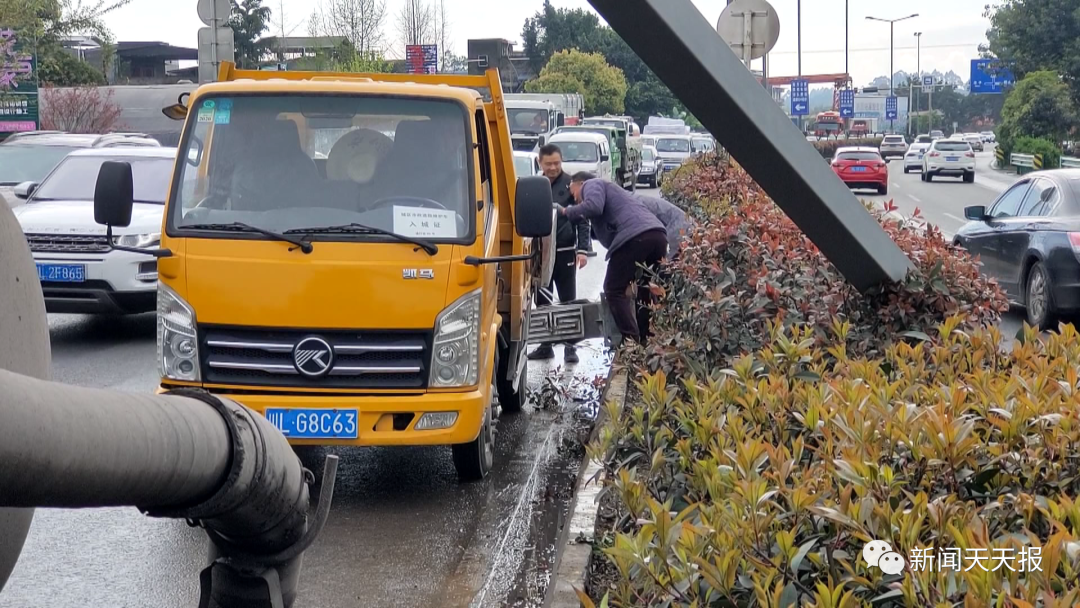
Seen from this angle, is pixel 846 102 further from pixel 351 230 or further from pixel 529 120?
pixel 351 230

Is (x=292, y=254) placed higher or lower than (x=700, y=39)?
lower

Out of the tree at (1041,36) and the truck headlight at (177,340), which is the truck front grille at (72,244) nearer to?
the truck headlight at (177,340)

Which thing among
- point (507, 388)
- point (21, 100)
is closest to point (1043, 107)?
point (21, 100)

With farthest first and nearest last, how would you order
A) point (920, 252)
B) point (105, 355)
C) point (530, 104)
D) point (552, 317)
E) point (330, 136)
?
point (530, 104)
point (105, 355)
point (552, 317)
point (330, 136)
point (920, 252)

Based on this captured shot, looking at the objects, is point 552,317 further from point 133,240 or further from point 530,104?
point 530,104

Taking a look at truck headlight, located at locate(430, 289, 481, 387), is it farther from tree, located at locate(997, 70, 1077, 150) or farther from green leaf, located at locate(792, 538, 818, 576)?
tree, located at locate(997, 70, 1077, 150)

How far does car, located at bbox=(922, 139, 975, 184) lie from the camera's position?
46678 mm

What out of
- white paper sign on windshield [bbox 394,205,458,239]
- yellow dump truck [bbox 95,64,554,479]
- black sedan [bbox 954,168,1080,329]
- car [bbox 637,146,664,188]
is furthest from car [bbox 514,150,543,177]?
car [bbox 637,146,664,188]

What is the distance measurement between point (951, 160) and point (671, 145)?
35.1 feet

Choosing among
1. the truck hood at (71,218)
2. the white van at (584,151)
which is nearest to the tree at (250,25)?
the white van at (584,151)

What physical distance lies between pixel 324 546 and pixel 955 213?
86.7 ft

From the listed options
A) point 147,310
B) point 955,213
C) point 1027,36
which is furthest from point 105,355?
point 1027,36

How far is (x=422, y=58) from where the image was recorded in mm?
41875

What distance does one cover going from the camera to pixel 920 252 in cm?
573
